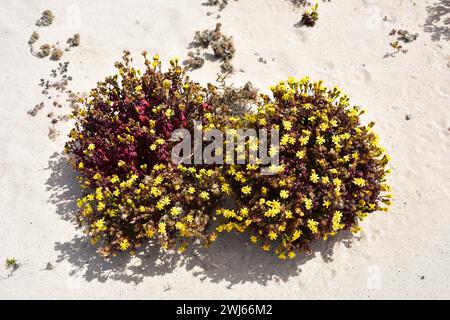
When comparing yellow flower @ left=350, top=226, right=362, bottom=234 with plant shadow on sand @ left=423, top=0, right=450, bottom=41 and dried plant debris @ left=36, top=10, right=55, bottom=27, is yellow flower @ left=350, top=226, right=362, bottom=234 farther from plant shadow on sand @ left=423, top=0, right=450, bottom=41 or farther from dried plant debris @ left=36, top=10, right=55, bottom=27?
dried plant debris @ left=36, top=10, right=55, bottom=27

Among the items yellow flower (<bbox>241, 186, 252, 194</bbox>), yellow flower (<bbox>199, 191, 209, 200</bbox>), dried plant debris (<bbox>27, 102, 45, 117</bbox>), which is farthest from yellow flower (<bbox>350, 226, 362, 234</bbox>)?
dried plant debris (<bbox>27, 102, 45, 117</bbox>)

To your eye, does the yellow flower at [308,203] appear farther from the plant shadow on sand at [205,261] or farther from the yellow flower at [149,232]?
the yellow flower at [149,232]

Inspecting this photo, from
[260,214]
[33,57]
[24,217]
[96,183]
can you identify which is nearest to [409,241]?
[260,214]

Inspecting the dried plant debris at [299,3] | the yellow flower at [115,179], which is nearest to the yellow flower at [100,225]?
the yellow flower at [115,179]

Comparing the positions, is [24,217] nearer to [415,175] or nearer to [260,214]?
[260,214]

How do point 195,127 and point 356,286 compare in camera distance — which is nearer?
point 356,286

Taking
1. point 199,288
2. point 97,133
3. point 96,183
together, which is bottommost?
point 199,288
